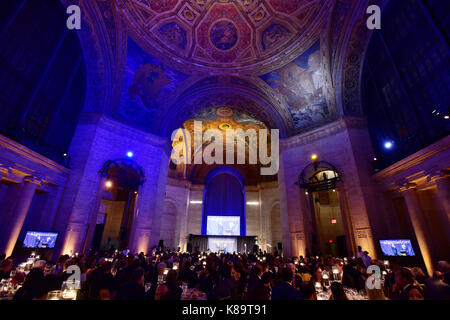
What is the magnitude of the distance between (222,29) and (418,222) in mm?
15572

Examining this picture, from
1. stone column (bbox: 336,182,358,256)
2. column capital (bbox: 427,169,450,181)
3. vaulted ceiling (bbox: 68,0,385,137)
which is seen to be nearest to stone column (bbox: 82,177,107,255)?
vaulted ceiling (bbox: 68,0,385,137)

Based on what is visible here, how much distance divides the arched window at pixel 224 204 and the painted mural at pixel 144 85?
42.4 feet

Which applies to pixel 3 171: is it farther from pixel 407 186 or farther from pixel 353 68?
pixel 353 68

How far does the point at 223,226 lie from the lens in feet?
77.7

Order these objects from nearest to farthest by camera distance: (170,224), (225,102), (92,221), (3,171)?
(3,171), (92,221), (225,102), (170,224)

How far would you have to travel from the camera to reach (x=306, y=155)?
1377 centimetres

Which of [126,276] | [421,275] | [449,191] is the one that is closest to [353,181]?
[449,191]

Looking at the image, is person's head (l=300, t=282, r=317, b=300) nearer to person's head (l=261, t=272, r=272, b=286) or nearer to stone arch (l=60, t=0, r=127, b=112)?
person's head (l=261, t=272, r=272, b=286)

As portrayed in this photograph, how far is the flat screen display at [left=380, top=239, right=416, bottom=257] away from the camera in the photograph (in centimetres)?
841

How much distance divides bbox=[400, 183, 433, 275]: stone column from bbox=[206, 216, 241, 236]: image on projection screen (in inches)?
672

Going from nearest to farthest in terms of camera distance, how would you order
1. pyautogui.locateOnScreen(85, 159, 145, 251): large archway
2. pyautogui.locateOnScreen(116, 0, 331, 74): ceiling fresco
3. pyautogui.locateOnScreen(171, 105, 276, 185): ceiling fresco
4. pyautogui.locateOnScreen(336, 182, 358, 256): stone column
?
1. pyautogui.locateOnScreen(336, 182, 358, 256): stone column
2. pyautogui.locateOnScreen(85, 159, 145, 251): large archway
3. pyautogui.locateOnScreen(116, 0, 331, 74): ceiling fresco
4. pyautogui.locateOnScreen(171, 105, 276, 185): ceiling fresco

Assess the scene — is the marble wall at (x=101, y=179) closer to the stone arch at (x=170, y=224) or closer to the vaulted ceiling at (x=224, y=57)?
the vaulted ceiling at (x=224, y=57)

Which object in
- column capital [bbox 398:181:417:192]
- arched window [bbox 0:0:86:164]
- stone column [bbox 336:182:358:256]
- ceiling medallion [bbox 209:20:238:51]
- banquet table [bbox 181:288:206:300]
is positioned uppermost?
ceiling medallion [bbox 209:20:238:51]

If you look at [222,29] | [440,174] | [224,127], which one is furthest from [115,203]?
[440,174]
